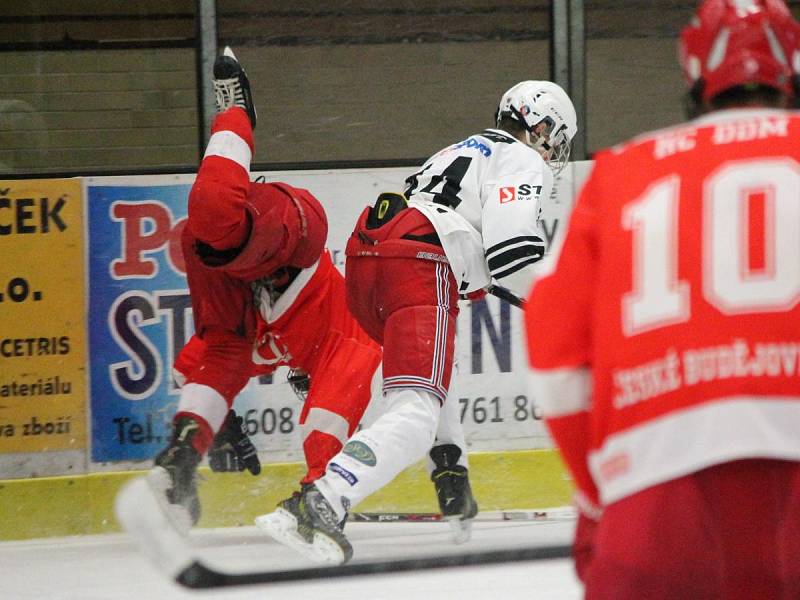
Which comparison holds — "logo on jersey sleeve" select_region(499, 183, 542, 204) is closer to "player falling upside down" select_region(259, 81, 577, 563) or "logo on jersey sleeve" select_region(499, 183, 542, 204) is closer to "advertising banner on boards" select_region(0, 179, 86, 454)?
"player falling upside down" select_region(259, 81, 577, 563)

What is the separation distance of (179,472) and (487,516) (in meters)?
1.09

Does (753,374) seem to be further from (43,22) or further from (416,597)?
(43,22)

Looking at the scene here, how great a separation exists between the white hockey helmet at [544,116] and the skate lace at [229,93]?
771 millimetres

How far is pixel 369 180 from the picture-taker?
15.1ft

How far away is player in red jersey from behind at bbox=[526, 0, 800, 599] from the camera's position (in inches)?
51.9

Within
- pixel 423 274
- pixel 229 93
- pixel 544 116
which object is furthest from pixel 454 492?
pixel 229 93

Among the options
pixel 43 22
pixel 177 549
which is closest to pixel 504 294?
pixel 43 22

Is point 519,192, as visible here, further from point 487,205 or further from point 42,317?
point 42,317

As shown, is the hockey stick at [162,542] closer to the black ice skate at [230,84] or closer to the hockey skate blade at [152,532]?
the hockey skate blade at [152,532]

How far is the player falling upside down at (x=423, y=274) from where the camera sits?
3.51 m

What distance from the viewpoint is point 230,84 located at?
4.05 metres

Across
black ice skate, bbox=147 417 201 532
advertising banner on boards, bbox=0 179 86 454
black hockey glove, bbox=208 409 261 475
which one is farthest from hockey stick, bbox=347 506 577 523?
advertising banner on boards, bbox=0 179 86 454

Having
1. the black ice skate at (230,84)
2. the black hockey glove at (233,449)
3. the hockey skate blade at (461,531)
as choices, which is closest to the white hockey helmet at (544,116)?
the black ice skate at (230,84)

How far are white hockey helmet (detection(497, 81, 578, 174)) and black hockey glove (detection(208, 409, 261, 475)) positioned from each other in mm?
1245
